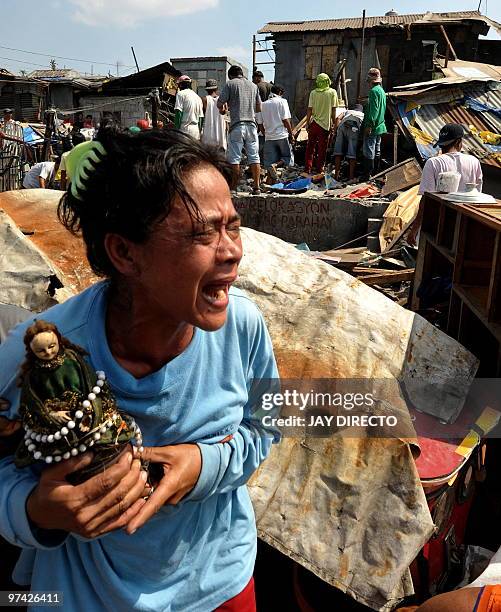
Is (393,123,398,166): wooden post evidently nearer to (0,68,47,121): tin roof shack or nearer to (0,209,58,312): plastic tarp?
(0,209,58,312): plastic tarp

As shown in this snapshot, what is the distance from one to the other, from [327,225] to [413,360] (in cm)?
593

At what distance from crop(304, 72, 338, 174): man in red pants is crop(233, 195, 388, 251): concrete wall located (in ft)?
11.8

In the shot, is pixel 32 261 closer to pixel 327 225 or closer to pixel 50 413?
pixel 50 413

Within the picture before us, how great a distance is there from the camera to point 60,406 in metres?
0.97

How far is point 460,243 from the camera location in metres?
3.89

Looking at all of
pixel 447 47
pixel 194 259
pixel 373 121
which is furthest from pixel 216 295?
pixel 447 47

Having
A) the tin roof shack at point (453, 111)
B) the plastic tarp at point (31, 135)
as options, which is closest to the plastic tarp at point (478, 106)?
the tin roof shack at point (453, 111)

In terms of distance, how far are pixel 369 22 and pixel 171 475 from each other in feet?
68.9

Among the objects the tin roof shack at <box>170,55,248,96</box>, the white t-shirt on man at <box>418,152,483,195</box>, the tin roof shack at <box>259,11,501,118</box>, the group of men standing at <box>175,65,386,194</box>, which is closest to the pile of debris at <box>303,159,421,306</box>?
the white t-shirt on man at <box>418,152,483,195</box>

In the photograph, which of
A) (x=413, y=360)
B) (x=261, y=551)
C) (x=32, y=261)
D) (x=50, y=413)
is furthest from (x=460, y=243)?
(x=50, y=413)

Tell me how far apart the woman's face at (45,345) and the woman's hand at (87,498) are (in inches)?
8.1

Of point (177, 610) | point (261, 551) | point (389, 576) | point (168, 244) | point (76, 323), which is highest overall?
point (168, 244)

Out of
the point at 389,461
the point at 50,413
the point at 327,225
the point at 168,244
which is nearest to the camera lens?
the point at 50,413

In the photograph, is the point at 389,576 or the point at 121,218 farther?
the point at 389,576
